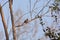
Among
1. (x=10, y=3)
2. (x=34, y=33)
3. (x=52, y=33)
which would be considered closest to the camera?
(x=10, y=3)

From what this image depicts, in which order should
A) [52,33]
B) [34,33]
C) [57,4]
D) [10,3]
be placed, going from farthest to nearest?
1. [34,33]
2. [57,4]
3. [52,33]
4. [10,3]

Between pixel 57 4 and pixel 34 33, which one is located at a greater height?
pixel 57 4

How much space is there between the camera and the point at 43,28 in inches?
101

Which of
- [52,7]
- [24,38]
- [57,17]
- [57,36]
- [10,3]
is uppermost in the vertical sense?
[10,3]

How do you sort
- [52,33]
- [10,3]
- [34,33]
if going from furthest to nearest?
[34,33] < [52,33] < [10,3]

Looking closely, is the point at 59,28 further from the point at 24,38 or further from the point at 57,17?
the point at 24,38

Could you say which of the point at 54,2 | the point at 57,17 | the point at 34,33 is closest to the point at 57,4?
the point at 54,2

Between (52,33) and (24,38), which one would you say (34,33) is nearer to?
(24,38)

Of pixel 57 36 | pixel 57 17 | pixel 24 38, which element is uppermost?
pixel 57 17

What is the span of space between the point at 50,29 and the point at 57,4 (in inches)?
14.1

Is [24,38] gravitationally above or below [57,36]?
below

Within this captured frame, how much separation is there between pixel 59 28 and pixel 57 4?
35cm

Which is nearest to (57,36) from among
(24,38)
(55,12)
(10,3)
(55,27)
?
(55,27)

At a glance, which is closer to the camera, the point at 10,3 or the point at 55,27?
the point at 10,3
